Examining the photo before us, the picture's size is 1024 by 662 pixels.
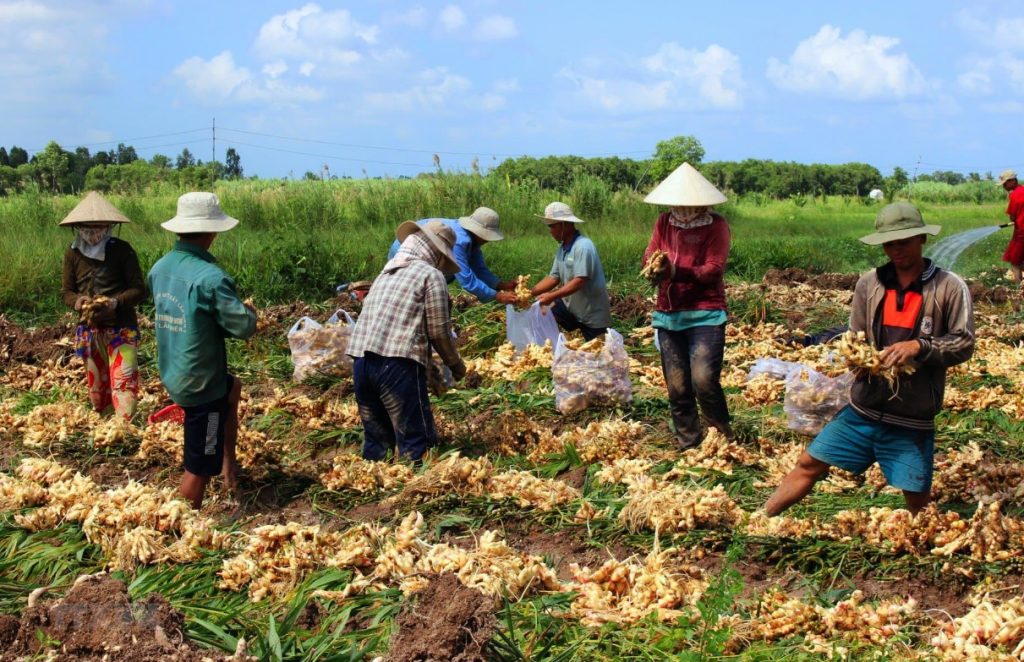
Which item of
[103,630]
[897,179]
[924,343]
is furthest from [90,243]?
[897,179]

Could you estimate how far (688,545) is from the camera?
454 centimetres

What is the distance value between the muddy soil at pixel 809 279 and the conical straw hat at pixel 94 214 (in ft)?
29.9

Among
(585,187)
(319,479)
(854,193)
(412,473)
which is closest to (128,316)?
(319,479)

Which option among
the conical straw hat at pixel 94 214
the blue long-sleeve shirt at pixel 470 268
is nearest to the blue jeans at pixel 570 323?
the blue long-sleeve shirt at pixel 470 268

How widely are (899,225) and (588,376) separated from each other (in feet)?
9.83

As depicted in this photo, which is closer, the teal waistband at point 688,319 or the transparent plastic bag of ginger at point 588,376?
the teal waistband at point 688,319

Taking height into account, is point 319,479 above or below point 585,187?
below

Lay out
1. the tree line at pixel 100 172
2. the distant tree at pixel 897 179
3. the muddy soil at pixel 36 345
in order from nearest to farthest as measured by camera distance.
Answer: the muddy soil at pixel 36 345, the tree line at pixel 100 172, the distant tree at pixel 897 179

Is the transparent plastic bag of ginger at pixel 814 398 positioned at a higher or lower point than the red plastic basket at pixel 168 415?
higher

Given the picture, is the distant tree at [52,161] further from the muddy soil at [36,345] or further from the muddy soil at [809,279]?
the muddy soil at [809,279]

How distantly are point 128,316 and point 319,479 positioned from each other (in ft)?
6.65

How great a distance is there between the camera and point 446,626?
3.20m

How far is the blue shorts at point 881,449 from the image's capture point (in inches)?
173

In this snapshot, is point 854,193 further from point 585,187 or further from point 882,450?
point 882,450
